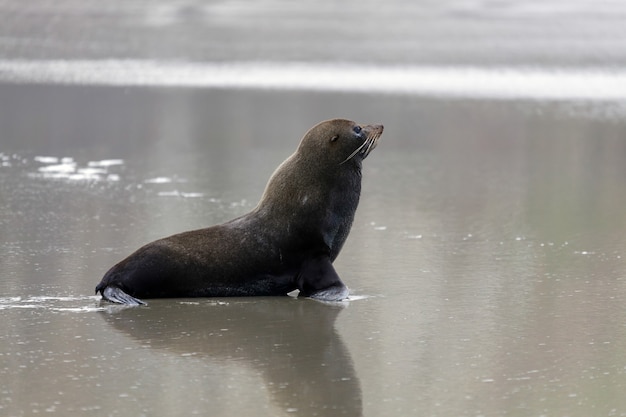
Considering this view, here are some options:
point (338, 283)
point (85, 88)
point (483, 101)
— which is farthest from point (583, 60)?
point (338, 283)

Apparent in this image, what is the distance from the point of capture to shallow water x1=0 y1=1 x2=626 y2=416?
516cm

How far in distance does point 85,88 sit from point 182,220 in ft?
31.3

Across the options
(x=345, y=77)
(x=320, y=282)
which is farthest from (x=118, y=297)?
(x=345, y=77)

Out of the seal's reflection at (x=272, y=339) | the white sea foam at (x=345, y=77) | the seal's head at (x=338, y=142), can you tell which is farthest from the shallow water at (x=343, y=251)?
the seal's head at (x=338, y=142)

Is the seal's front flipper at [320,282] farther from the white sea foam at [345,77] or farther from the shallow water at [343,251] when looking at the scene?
the white sea foam at [345,77]

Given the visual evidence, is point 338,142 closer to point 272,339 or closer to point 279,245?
point 279,245

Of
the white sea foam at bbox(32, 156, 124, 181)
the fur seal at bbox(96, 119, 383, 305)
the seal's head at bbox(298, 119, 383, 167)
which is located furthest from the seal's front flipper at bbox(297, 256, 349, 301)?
the white sea foam at bbox(32, 156, 124, 181)

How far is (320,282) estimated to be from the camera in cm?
688

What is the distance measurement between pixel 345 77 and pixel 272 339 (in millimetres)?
14032

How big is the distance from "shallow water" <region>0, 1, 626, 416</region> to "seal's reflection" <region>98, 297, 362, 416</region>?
0.02 meters

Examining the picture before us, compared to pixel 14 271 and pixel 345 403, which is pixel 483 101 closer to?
pixel 14 271

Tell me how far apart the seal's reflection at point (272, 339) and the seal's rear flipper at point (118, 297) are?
0.26 ft

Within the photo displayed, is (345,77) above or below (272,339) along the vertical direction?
below

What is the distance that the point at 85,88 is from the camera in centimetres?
1828
